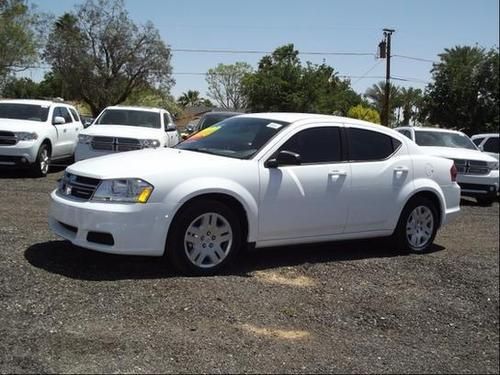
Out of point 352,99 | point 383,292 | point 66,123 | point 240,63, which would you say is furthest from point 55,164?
point 240,63

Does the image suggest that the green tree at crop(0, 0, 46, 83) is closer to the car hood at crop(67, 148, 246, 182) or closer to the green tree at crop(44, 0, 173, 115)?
the green tree at crop(44, 0, 173, 115)

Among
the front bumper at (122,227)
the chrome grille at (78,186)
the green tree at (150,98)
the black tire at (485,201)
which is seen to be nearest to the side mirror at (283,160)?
the front bumper at (122,227)

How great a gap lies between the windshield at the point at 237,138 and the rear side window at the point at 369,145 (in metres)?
0.81

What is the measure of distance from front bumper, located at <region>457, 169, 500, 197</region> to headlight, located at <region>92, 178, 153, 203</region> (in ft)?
29.8

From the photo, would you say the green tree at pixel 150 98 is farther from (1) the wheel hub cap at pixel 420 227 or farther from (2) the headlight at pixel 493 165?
(1) the wheel hub cap at pixel 420 227

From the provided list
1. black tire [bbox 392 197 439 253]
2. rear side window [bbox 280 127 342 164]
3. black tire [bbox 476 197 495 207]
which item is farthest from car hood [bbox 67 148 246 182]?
black tire [bbox 476 197 495 207]

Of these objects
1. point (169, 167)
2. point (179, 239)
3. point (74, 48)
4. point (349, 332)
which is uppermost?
point (74, 48)

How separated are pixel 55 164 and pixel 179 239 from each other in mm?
11311

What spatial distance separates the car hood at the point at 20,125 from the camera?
1264cm

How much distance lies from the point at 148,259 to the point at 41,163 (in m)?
7.81

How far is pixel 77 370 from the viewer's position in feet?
12.3

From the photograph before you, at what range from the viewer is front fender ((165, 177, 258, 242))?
5594mm

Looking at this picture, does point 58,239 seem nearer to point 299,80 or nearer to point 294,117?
point 294,117

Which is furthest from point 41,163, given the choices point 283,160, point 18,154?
point 283,160
